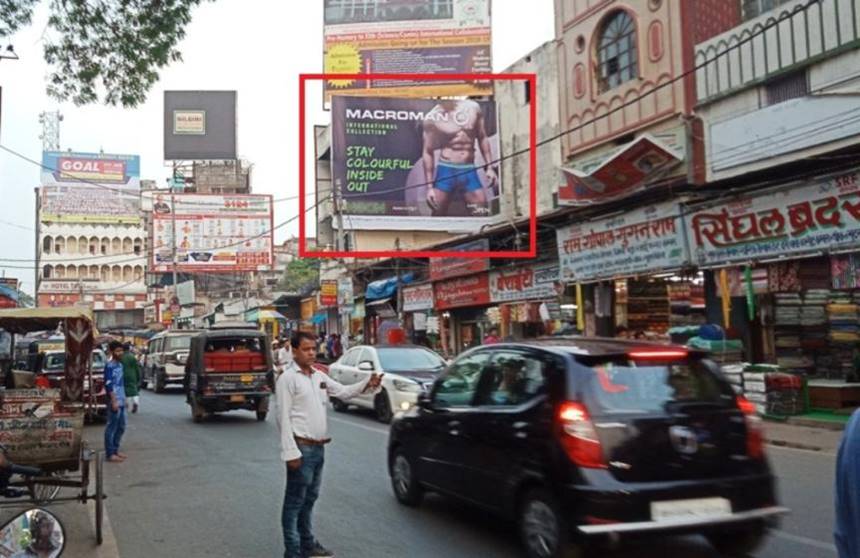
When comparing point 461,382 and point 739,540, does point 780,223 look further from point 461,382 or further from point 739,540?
point 739,540

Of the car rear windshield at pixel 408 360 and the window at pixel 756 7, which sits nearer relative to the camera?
the car rear windshield at pixel 408 360

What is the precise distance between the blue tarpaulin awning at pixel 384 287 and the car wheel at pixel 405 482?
962 inches

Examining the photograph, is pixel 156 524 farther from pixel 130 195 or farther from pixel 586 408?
pixel 130 195

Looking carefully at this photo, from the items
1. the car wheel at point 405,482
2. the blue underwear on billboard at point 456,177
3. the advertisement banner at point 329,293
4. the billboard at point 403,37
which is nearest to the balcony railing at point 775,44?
the car wheel at point 405,482

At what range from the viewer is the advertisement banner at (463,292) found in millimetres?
26203

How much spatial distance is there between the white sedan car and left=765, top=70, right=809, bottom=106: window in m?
8.55

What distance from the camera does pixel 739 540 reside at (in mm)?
5898

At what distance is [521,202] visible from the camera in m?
32.0

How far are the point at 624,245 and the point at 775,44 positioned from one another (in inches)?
213

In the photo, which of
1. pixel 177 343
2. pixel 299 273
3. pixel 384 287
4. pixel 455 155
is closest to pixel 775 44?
pixel 455 155

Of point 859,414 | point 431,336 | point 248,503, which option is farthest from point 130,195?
point 859,414

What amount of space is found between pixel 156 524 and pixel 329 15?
145ft

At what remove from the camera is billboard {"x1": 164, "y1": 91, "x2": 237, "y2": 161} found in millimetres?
60406

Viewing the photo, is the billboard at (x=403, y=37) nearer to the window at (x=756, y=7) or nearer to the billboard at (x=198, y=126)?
the billboard at (x=198, y=126)
